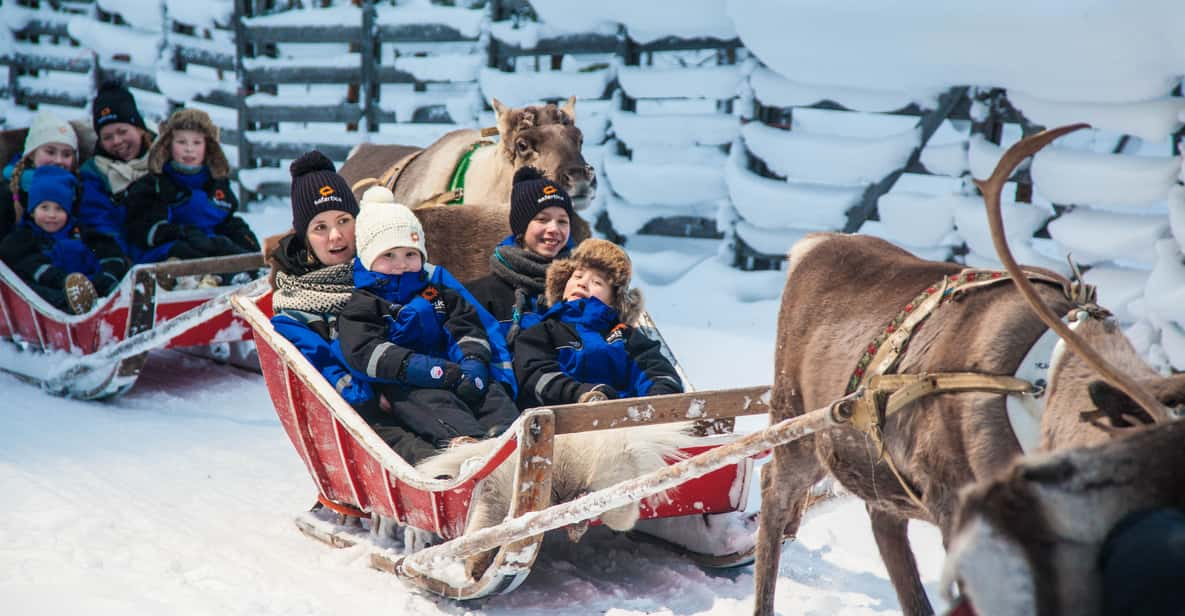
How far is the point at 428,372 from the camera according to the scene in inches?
144

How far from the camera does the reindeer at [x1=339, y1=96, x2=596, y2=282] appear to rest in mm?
4945

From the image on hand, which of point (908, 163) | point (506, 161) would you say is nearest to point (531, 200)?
point (506, 161)

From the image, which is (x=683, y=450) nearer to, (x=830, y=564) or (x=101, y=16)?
(x=830, y=564)

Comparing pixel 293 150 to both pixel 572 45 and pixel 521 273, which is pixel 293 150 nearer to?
pixel 572 45

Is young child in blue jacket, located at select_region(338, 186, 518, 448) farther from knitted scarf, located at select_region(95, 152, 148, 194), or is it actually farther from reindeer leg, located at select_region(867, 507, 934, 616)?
knitted scarf, located at select_region(95, 152, 148, 194)

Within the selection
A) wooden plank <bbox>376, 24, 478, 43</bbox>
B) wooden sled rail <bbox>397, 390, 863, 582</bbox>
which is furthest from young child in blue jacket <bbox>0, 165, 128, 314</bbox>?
wooden plank <bbox>376, 24, 478, 43</bbox>

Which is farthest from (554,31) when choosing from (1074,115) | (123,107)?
(1074,115)

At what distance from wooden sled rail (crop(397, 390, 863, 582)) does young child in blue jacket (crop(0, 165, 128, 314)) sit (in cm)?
369

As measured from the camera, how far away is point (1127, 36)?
599 cm

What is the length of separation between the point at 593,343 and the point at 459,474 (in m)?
0.83

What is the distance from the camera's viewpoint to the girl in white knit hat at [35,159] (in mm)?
6320

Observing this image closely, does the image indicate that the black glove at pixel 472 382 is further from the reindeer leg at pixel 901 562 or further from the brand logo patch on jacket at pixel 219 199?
the brand logo patch on jacket at pixel 219 199

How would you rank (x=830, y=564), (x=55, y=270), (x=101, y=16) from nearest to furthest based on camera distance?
(x=830, y=564), (x=55, y=270), (x=101, y=16)

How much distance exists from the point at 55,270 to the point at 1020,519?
6264 millimetres
